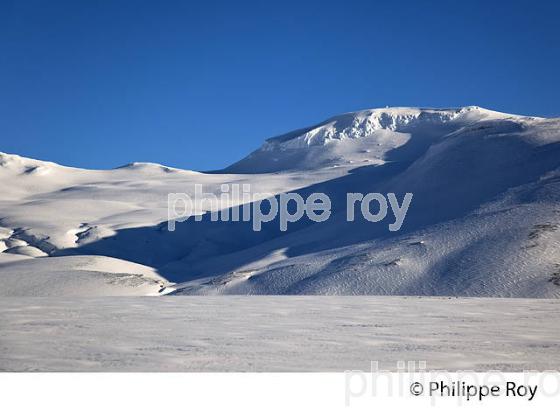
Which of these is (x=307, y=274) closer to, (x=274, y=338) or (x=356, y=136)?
(x=274, y=338)

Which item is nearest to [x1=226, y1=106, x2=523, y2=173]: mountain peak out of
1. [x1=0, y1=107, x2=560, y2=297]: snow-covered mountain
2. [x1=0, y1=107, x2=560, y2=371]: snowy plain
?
[x1=0, y1=107, x2=560, y2=297]: snow-covered mountain

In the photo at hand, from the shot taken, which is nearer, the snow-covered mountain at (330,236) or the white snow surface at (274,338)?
the white snow surface at (274,338)

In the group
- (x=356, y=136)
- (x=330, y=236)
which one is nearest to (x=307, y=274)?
(x=330, y=236)

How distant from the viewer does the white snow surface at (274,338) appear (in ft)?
36.0

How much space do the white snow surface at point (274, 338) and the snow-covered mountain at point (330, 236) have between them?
1027 cm

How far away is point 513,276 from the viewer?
97.1 ft

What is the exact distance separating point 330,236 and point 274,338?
108 ft

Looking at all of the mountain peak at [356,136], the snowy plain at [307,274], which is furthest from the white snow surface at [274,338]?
the mountain peak at [356,136]

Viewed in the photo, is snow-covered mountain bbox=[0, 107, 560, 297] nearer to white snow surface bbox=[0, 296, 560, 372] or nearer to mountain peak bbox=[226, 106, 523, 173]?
white snow surface bbox=[0, 296, 560, 372]

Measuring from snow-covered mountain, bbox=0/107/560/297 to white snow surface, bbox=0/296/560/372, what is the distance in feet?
33.7

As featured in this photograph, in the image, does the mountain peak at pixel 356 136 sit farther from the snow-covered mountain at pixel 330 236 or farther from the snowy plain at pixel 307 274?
the snowy plain at pixel 307 274

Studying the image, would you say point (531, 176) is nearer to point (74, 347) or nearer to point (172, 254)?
point (172, 254)
